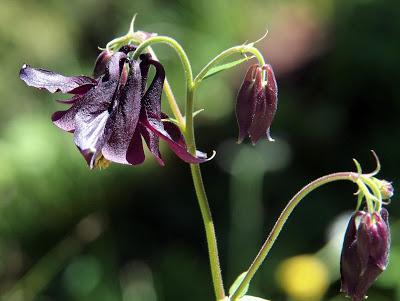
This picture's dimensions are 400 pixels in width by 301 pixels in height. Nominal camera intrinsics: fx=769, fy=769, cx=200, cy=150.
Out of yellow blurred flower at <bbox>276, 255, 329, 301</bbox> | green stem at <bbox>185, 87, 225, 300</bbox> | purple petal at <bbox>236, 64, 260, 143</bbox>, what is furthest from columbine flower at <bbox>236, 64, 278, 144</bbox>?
yellow blurred flower at <bbox>276, 255, 329, 301</bbox>

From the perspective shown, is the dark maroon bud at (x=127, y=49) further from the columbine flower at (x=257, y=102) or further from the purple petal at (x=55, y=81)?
the columbine flower at (x=257, y=102)

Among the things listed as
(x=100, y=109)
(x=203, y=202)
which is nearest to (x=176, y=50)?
(x=100, y=109)

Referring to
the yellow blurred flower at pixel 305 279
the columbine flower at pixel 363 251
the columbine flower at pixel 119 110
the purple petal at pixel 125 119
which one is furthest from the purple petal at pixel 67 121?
the yellow blurred flower at pixel 305 279

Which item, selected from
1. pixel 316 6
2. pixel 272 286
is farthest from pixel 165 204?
pixel 316 6

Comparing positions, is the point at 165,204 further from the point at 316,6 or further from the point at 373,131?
the point at 316,6

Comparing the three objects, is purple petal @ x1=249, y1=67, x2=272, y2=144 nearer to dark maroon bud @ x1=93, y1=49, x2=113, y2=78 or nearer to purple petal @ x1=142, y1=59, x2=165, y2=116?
purple petal @ x1=142, y1=59, x2=165, y2=116
